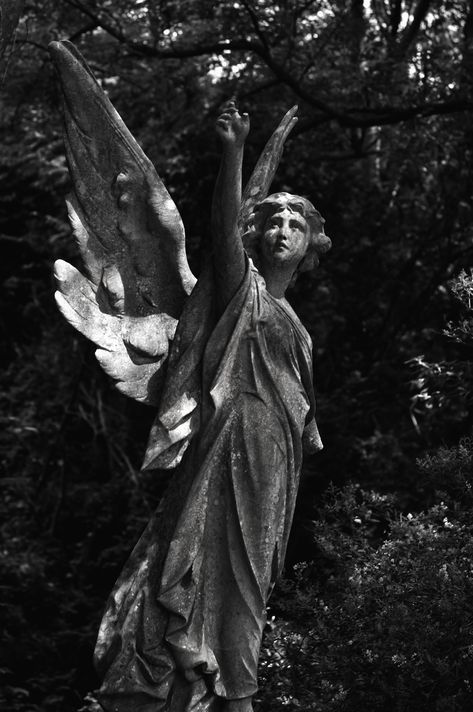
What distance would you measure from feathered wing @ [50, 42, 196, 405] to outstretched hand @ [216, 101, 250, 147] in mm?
626

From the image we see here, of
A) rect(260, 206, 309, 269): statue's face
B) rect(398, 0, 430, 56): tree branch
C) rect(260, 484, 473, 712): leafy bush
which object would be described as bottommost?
rect(260, 484, 473, 712): leafy bush

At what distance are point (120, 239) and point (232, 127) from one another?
2.78 ft

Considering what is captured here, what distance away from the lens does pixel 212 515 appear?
17.3 ft

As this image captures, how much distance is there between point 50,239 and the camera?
11.8 meters

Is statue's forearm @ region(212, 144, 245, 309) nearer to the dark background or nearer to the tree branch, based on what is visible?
the dark background

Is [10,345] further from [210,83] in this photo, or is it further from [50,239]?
[210,83]

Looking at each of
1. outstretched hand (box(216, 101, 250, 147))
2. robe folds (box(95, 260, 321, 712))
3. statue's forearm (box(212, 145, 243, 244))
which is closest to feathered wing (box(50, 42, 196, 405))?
robe folds (box(95, 260, 321, 712))

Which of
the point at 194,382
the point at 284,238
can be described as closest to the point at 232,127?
the point at 284,238

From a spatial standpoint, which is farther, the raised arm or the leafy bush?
the leafy bush

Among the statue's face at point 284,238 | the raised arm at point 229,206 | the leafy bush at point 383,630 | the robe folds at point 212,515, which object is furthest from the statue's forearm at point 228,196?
the leafy bush at point 383,630

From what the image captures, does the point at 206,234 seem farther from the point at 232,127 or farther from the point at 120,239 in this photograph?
the point at 232,127

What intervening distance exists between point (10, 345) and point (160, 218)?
751cm

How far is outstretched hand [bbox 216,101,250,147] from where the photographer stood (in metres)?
4.96

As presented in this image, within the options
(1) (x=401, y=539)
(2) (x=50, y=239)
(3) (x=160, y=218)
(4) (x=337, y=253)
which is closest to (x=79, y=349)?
(2) (x=50, y=239)
